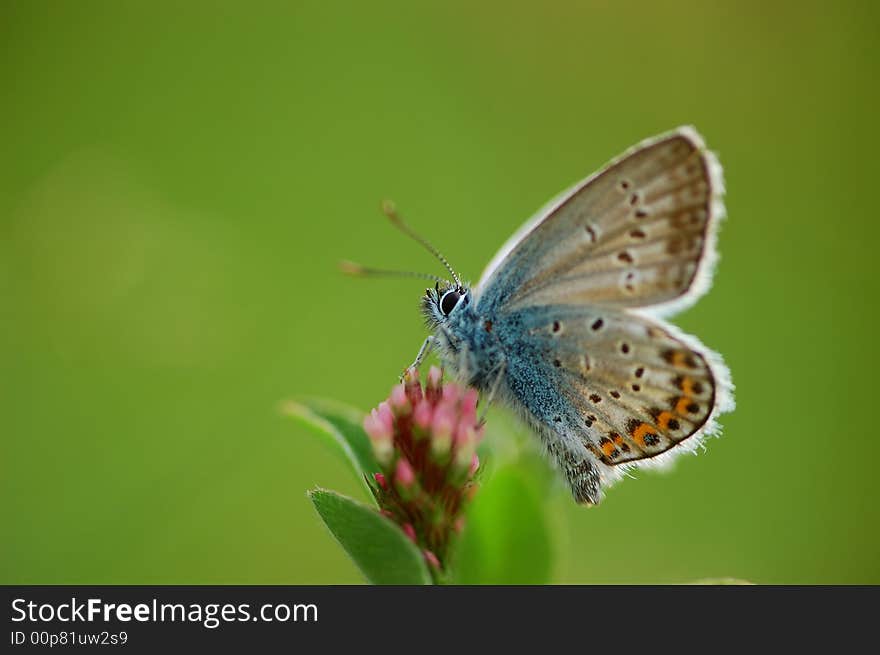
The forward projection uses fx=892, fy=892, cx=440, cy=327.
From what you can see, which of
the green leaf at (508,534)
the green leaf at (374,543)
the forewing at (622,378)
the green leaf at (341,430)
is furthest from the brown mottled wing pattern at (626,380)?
the green leaf at (508,534)

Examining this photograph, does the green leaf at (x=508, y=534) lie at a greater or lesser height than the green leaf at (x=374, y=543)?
lesser

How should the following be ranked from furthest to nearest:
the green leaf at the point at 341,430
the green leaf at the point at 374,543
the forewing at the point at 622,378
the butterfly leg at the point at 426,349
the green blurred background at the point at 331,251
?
the green blurred background at the point at 331,251 → the butterfly leg at the point at 426,349 → the forewing at the point at 622,378 → the green leaf at the point at 341,430 → the green leaf at the point at 374,543

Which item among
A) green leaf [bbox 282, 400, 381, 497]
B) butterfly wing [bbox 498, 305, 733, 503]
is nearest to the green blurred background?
butterfly wing [bbox 498, 305, 733, 503]

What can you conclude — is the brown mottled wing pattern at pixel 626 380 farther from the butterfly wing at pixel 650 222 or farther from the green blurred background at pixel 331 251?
the green blurred background at pixel 331 251

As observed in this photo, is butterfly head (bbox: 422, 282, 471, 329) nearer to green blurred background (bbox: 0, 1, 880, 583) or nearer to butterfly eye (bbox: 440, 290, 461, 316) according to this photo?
butterfly eye (bbox: 440, 290, 461, 316)

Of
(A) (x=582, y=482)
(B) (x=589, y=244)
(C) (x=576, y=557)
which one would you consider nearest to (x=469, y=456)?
(A) (x=582, y=482)

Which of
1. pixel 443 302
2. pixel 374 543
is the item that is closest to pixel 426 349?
pixel 443 302

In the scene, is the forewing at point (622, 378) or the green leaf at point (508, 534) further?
the forewing at point (622, 378)
